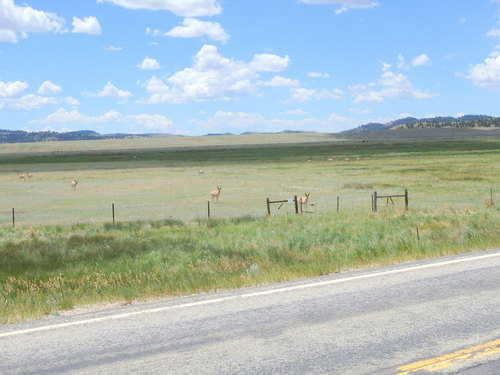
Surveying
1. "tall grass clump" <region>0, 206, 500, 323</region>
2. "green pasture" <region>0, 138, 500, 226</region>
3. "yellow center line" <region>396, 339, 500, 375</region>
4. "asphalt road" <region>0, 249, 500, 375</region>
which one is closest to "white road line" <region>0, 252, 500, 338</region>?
"asphalt road" <region>0, 249, 500, 375</region>

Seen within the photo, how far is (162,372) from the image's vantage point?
260 inches

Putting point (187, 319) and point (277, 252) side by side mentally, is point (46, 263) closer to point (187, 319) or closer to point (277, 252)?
point (277, 252)

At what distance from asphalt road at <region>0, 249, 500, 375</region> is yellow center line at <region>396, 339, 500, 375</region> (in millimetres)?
45

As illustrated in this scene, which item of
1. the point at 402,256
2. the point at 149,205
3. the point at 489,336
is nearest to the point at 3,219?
the point at 149,205

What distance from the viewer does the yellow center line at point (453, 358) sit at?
6.66 meters

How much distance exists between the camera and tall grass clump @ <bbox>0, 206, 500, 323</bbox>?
446 inches

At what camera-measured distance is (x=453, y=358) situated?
6930 mm

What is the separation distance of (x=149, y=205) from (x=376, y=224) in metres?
21.2

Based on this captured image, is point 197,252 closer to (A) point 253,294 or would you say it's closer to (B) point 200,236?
(B) point 200,236

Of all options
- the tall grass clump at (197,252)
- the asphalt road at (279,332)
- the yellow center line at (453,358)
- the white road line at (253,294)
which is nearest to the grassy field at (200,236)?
the tall grass clump at (197,252)

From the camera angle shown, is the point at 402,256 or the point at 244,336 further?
the point at 402,256

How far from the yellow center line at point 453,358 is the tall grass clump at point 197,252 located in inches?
184

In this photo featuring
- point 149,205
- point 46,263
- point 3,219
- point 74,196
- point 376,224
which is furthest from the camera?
point 74,196

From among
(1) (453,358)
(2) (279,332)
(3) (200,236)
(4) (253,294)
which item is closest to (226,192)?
(3) (200,236)
